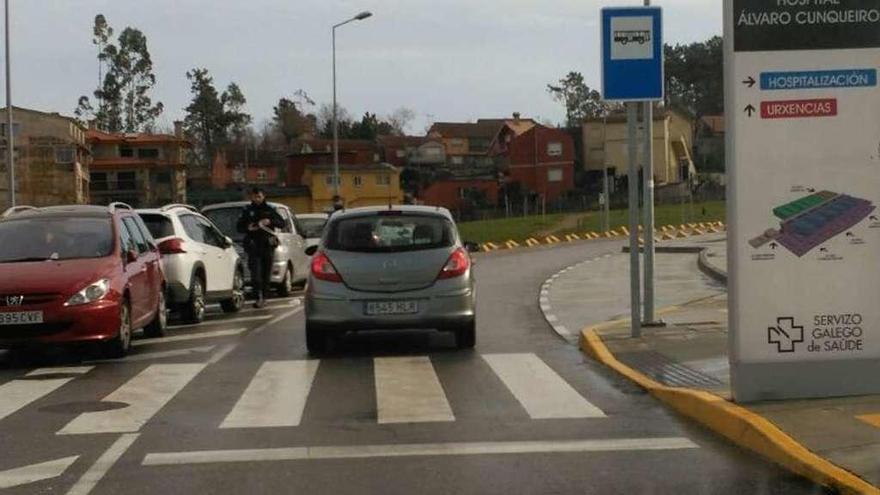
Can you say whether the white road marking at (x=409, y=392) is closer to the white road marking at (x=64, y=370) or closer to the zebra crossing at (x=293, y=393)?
the zebra crossing at (x=293, y=393)

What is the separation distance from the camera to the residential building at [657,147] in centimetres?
8938

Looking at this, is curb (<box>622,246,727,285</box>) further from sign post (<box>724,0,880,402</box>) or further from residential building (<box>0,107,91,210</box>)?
residential building (<box>0,107,91,210</box>)

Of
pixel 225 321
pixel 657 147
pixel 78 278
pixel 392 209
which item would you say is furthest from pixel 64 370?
pixel 657 147

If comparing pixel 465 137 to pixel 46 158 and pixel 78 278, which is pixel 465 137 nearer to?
pixel 46 158

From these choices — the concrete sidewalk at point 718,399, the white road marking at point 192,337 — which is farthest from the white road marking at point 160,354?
the concrete sidewalk at point 718,399

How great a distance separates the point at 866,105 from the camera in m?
8.16

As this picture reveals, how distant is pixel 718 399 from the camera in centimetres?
855

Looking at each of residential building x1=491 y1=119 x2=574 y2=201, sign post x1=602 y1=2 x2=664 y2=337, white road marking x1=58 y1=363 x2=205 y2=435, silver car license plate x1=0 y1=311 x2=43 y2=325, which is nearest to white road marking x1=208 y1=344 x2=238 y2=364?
white road marking x1=58 y1=363 x2=205 y2=435

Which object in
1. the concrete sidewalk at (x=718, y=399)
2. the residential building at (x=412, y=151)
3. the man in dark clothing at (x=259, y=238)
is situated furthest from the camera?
the residential building at (x=412, y=151)

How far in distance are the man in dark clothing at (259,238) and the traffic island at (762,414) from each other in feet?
25.5

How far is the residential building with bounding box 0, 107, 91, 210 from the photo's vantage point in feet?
237

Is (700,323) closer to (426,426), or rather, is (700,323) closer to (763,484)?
(426,426)

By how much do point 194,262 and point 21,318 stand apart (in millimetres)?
4953

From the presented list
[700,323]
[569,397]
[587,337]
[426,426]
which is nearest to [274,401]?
[426,426]
